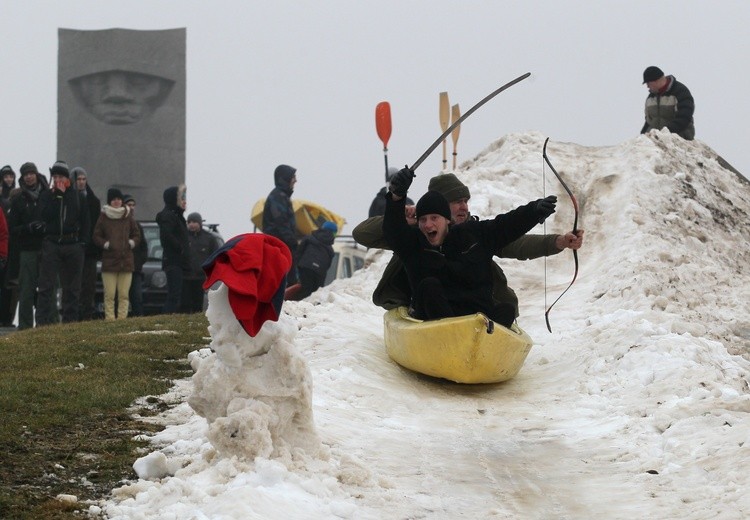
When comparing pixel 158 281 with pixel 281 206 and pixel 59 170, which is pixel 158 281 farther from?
pixel 59 170

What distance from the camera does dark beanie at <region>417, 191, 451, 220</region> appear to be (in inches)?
391

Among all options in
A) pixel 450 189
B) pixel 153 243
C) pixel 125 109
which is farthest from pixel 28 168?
pixel 125 109

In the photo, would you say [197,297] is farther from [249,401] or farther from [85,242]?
[249,401]

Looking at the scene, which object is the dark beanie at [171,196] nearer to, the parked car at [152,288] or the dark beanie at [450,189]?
the parked car at [152,288]

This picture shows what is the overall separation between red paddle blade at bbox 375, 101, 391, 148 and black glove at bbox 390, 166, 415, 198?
20.9 ft

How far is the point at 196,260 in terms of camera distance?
17094mm

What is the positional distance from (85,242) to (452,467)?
8875 mm

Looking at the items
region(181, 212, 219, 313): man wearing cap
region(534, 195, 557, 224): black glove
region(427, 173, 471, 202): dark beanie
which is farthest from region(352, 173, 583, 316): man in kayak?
region(181, 212, 219, 313): man wearing cap

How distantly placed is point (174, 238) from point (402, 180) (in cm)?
748

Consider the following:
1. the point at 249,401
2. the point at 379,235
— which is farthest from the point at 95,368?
the point at 249,401

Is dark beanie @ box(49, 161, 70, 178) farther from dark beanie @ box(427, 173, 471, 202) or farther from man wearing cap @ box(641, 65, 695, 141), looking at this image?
man wearing cap @ box(641, 65, 695, 141)

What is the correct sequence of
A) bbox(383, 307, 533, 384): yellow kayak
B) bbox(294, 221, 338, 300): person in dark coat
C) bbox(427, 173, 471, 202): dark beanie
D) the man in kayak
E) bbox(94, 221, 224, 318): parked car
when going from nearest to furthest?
bbox(383, 307, 533, 384): yellow kayak → the man in kayak → bbox(427, 173, 471, 202): dark beanie → bbox(294, 221, 338, 300): person in dark coat → bbox(94, 221, 224, 318): parked car

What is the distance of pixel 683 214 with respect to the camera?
1700cm

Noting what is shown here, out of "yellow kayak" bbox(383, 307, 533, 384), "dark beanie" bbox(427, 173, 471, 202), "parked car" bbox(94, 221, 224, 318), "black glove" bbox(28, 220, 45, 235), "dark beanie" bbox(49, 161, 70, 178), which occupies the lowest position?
"parked car" bbox(94, 221, 224, 318)
